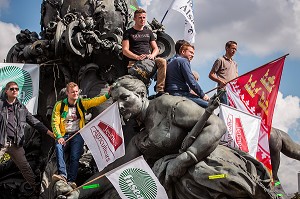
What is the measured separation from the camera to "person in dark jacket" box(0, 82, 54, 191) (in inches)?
375

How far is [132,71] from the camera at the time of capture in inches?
395

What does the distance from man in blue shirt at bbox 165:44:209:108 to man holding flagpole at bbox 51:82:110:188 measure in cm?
108

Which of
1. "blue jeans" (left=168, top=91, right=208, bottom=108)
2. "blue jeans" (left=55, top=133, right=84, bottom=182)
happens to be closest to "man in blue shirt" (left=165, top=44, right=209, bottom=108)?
"blue jeans" (left=168, top=91, right=208, bottom=108)

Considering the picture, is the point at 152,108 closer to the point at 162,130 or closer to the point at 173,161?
the point at 162,130

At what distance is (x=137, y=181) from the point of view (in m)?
8.03

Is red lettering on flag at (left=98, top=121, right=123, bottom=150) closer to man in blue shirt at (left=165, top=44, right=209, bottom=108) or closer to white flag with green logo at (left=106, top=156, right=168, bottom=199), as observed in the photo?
white flag with green logo at (left=106, top=156, right=168, bottom=199)

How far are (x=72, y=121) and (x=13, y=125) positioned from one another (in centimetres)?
94

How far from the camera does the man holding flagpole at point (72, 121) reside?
9.37 metres

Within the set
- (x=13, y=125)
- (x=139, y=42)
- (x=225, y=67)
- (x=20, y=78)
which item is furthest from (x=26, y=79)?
(x=225, y=67)

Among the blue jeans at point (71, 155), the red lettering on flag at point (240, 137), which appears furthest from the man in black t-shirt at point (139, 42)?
the red lettering on flag at point (240, 137)

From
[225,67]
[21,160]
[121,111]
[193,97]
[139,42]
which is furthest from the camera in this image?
[225,67]

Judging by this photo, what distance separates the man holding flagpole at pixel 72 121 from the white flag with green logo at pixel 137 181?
4.44ft

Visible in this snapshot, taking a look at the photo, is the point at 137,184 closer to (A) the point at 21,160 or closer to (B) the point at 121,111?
(B) the point at 121,111

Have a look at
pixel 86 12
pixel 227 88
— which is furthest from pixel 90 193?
pixel 86 12
